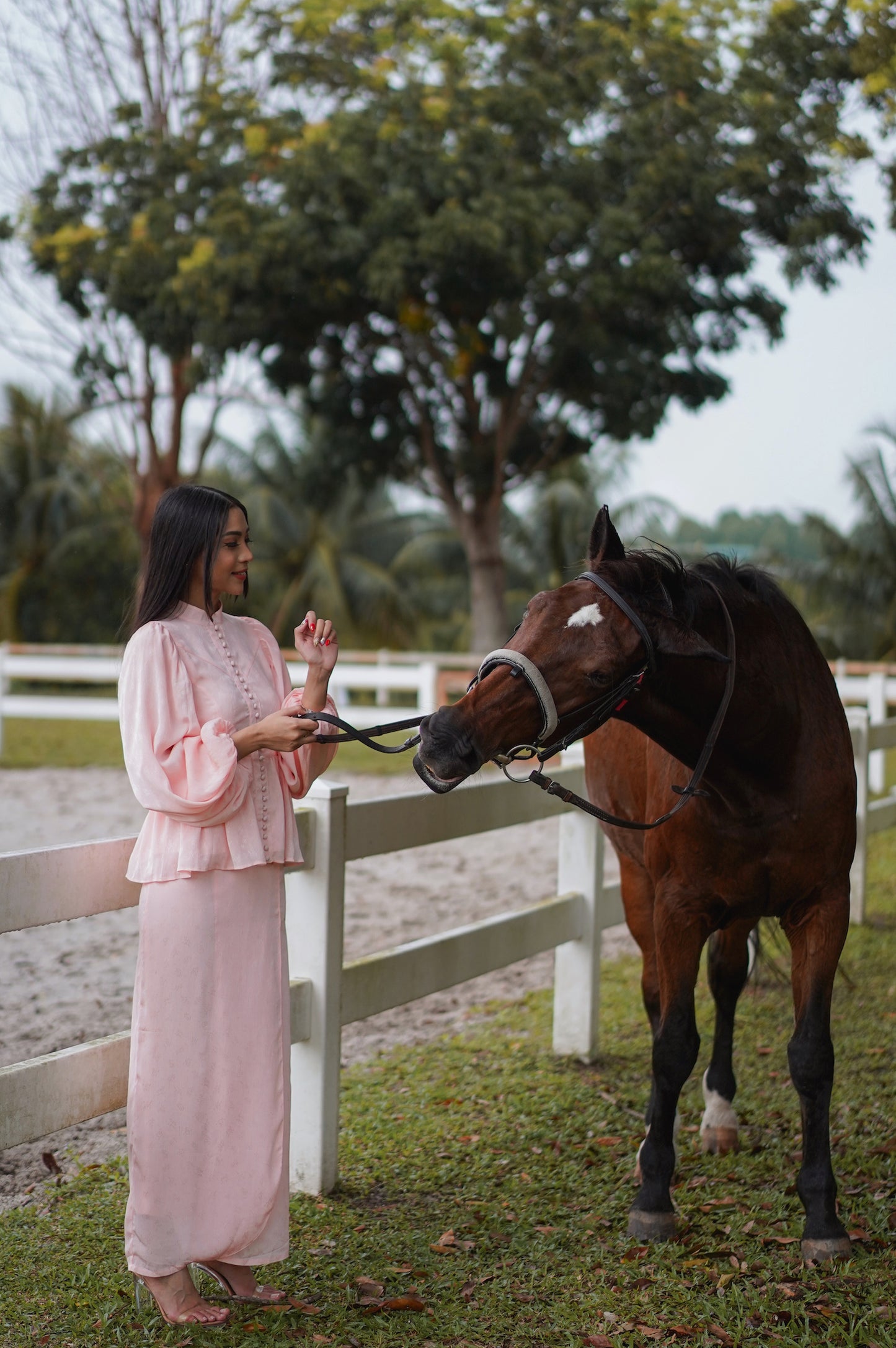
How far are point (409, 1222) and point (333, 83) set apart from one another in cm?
1490

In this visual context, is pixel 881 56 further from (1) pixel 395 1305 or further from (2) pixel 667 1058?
(1) pixel 395 1305

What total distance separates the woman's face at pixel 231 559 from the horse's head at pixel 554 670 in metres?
0.59

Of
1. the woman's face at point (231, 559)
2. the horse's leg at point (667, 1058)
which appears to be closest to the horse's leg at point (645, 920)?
the horse's leg at point (667, 1058)

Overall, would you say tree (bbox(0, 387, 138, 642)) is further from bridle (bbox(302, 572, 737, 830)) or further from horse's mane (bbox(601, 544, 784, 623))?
bridle (bbox(302, 572, 737, 830))

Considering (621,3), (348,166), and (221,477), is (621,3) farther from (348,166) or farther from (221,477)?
(221,477)

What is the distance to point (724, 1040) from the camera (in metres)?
3.75

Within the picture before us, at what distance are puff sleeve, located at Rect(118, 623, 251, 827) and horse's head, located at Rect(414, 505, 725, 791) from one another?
1.31 feet

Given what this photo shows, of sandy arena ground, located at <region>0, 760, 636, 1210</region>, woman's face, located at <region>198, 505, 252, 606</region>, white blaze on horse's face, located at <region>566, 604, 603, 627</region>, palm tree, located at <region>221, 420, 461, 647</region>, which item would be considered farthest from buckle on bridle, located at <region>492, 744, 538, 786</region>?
palm tree, located at <region>221, 420, 461, 647</region>

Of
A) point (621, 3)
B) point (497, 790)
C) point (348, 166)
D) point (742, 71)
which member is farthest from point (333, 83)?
point (497, 790)

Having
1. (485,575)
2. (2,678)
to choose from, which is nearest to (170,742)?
(2,678)

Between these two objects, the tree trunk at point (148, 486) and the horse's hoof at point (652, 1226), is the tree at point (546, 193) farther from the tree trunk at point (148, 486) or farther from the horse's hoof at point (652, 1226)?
the horse's hoof at point (652, 1226)

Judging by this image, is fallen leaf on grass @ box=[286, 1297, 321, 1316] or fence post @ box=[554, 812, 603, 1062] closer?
fallen leaf on grass @ box=[286, 1297, 321, 1316]

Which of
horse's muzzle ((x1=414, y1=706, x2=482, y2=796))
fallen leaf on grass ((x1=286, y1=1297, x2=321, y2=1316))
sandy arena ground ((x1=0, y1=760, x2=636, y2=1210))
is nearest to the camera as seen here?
horse's muzzle ((x1=414, y1=706, x2=482, y2=796))

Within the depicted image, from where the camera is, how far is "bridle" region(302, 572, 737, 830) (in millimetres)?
2459
